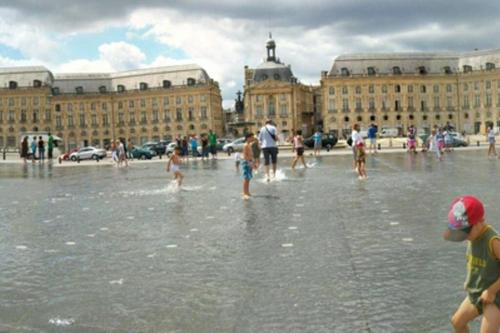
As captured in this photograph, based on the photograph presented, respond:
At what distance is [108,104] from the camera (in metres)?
136

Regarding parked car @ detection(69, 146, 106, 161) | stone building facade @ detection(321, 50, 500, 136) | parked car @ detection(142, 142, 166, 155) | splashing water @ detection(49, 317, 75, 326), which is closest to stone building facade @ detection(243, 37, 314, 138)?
stone building facade @ detection(321, 50, 500, 136)

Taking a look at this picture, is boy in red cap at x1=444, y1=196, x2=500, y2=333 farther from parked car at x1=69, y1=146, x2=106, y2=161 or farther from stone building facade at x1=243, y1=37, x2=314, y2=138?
stone building facade at x1=243, y1=37, x2=314, y2=138

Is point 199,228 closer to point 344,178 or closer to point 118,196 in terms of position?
point 118,196

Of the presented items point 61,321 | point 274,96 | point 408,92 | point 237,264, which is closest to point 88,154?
point 237,264

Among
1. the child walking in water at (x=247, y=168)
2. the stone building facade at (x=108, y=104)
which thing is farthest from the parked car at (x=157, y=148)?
the stone building facade at (x=108, y=104)

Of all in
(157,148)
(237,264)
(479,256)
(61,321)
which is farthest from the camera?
(157,148)

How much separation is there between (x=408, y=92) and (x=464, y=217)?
430 ft

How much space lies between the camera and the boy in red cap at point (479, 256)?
449cm

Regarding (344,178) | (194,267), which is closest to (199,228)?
(194,267)

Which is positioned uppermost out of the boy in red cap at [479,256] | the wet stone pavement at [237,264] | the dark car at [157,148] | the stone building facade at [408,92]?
the stone building facade at [408,92]

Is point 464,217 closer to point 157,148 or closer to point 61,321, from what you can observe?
point 61,321

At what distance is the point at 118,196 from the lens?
59.6ft

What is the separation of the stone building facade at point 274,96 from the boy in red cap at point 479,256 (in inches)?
4952

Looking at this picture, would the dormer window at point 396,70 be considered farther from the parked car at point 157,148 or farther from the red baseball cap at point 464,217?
the red baseball cap at point 464,217
